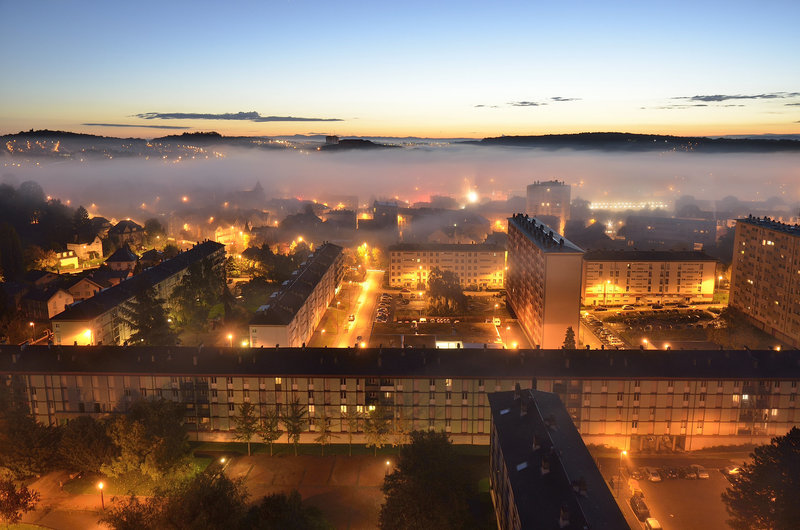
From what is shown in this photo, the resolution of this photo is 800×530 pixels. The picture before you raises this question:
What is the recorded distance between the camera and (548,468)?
68.9 ft

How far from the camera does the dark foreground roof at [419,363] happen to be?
1256 inches

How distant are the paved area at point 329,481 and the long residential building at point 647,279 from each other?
45.6 meters

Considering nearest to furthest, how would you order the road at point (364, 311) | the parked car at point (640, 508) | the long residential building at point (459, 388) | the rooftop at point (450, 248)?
the parked car at point (640, 508), the long residential building at point (459, 388), the road at point (364, 311), the rooftop at point (450, 248)

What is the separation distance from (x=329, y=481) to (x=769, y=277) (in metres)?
50.8

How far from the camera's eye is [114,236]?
315 feet

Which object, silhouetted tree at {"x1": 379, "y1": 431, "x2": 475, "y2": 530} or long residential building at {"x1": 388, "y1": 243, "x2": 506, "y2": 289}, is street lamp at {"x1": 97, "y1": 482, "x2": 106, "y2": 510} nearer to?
silhouetted tree at {"x1": 379, "y1": 431, "x2": 475, "y2": 530}

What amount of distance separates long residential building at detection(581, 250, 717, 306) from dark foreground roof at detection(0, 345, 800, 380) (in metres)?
35.3

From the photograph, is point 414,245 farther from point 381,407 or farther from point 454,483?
point 454,483

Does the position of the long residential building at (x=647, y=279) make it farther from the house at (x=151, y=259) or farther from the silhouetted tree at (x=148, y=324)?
the house at (x=151, y=259)

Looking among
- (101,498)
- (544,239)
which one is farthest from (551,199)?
(101,498)

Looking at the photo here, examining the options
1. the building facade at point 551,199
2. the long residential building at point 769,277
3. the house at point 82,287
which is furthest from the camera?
the building facade at point 551,199

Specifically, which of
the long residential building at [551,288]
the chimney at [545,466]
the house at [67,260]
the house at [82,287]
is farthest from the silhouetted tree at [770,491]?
the house at [67,260]

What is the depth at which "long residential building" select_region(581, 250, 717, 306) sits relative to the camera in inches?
2689

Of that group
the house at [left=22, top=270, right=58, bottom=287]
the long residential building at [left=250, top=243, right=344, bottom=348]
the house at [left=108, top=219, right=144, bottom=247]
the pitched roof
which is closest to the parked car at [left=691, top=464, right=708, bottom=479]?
the long residential building at [left=250, top=243, right=344, bottom=348]
